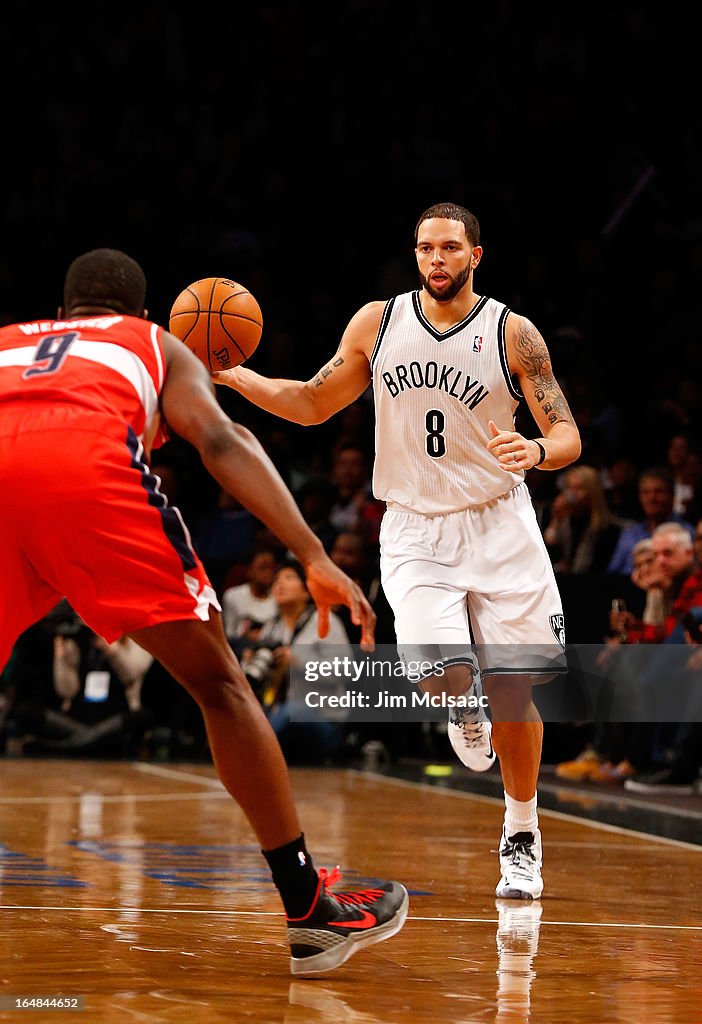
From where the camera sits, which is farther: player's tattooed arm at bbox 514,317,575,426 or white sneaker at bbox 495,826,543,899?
player's tattooed arm at bbox 514,317,575,426

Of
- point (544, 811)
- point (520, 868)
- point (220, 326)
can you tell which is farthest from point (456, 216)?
point (544, 811)

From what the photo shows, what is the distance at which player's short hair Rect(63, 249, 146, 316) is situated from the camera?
12.0ft

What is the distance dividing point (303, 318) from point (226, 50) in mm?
3316

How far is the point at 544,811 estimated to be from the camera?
7.80 metres

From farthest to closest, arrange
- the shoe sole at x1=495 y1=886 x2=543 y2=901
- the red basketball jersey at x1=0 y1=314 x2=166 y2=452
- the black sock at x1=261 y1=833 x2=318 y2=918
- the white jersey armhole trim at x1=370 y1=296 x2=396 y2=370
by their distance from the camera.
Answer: the white jersey armhole trim at x1=370 y1=296 x2=396 y2=370, the shoe sole at x1=495 y1=886 x2=543 y2=901, the black sock at x1=261 y1=833 x2=318 y2=918, the red basketball jersey at x1=0 y1=314 x2=166 y2=452

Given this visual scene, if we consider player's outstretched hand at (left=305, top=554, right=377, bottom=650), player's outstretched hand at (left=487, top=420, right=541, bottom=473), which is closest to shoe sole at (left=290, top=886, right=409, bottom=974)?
player's outstretched hand at (left=305, top=554, right=377, bottom=650)

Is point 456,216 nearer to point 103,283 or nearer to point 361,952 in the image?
point 103,283

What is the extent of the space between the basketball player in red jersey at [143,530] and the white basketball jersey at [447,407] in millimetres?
1872

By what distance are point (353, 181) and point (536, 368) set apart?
374 inches

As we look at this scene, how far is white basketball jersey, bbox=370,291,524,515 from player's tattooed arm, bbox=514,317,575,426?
62 mm

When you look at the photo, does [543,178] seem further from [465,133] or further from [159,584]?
[159,584]

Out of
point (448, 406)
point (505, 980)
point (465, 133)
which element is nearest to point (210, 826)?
point (448, 406)

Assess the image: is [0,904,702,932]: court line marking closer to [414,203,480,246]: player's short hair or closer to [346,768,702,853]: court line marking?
[346,768,702,853]: court line marking

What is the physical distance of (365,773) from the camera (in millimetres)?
9898
